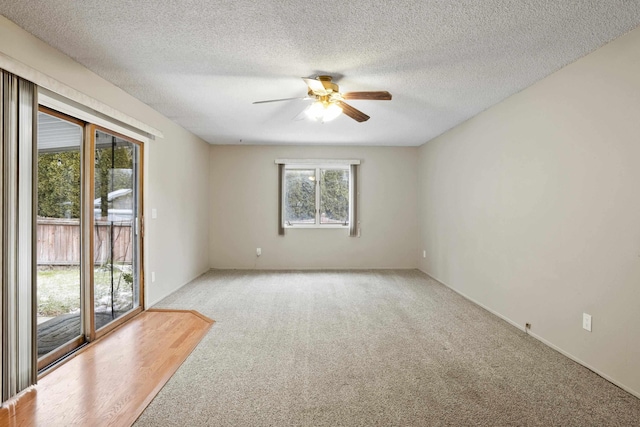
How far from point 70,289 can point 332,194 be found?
15.0 feet

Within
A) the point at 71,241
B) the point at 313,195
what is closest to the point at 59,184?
the point at 71,241

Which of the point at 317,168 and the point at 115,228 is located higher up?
the point at 317,168

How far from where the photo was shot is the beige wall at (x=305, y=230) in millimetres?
6602

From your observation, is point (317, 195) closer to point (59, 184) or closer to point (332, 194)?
point (332, 194)

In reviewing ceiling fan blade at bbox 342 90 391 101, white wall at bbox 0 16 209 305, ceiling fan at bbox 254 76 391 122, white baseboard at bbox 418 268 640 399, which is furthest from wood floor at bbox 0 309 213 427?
white baseboard at bbox 418 268 640 399

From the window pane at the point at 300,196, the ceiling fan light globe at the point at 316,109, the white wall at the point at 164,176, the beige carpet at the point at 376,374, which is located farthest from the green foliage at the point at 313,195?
the ceiling fan light globe at the point at 316,109

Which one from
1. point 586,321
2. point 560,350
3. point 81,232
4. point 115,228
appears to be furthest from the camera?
point 115,228

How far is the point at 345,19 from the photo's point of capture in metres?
2.20

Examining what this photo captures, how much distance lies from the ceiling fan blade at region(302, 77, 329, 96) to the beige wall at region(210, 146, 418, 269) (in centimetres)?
349

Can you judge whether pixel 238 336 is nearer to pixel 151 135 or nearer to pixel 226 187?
pixel 151 135

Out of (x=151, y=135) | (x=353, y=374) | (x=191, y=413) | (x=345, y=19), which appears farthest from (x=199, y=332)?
(x=345, y=19)

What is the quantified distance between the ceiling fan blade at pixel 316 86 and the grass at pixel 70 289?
2472 mm

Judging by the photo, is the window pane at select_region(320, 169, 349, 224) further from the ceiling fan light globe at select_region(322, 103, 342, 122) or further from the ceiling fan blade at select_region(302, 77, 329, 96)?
the ceiling fan blade at select_region(302, 77, 329, 96)

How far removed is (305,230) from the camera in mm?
6672
